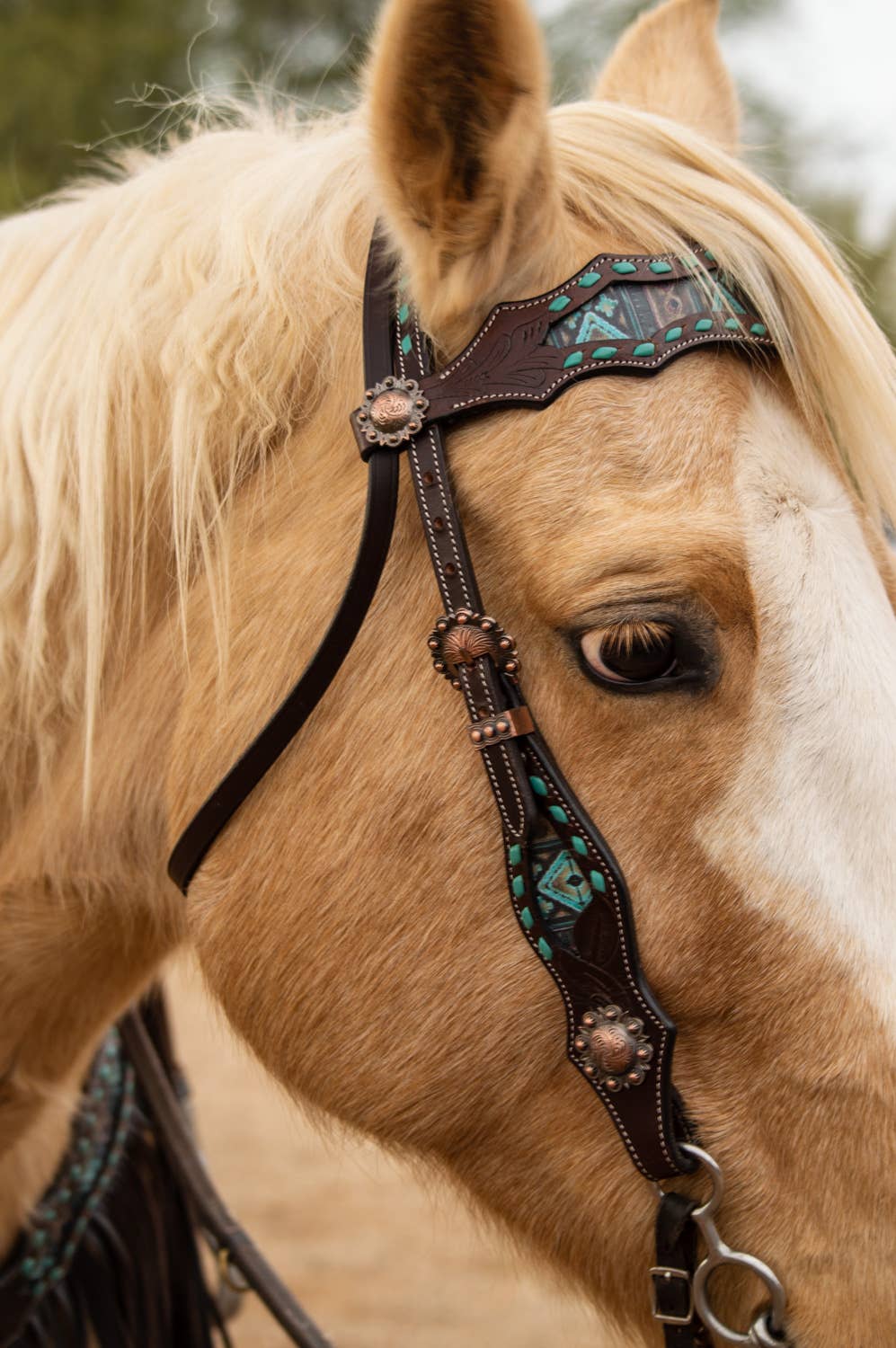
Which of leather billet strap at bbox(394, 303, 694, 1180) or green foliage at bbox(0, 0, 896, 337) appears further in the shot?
green foliage at bbox(0, 0, 896, 337)

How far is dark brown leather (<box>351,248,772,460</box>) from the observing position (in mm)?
1003

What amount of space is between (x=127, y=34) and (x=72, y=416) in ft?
31.1

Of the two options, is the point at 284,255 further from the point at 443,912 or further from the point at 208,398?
the point at 443,912

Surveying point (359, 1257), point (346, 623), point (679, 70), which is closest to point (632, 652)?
point (346, 623)

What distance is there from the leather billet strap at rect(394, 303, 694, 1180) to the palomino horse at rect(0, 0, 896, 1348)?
0.07ft

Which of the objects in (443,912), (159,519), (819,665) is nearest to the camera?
(819,665)

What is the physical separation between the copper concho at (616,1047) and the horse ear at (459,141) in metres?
0.64

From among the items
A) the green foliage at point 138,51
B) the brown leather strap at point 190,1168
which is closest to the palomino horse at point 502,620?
the brown leather strap at point 190,1168

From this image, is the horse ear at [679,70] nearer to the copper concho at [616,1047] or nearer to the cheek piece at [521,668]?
the cheek piece at [521,668]

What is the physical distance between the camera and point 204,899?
111 cm

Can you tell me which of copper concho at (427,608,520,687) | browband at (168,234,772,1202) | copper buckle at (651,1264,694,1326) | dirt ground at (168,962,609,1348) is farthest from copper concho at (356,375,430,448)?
dirt ground at (168,962,609,1348)

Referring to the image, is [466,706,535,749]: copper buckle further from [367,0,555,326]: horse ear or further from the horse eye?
[367,0,555,326]: horse ear

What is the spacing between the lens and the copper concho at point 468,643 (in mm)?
999

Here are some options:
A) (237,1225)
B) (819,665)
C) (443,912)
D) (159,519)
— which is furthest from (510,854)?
(237,1225)
